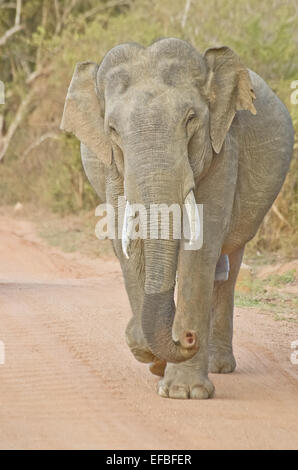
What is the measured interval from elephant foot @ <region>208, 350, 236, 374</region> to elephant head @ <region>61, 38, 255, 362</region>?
1.66 metres

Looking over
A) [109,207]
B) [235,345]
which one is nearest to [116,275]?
[235,345]

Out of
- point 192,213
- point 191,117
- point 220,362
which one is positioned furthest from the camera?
point 220,362

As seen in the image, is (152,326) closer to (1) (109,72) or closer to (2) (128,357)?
(1) (109,72)

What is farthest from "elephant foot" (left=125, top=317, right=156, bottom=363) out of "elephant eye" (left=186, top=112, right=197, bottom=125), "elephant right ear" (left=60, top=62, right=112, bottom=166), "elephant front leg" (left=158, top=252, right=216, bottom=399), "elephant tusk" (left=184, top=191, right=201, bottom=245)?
"elephant eye" (left=186, top=112, right=197, bottom=125)

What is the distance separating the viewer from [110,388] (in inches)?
262

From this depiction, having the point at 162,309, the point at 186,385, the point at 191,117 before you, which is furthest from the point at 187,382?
the point at 191,117

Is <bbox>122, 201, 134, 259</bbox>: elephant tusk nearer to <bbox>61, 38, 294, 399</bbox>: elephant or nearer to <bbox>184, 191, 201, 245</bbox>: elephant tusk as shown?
<bbox>61, 38, 294, 399</bbox>: elephant

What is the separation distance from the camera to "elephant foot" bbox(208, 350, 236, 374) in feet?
24.9

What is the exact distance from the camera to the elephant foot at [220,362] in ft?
24.9

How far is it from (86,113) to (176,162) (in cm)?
100

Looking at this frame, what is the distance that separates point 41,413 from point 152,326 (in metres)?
0.90

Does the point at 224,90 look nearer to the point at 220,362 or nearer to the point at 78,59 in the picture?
the point at 220,362

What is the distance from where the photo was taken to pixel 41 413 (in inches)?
232

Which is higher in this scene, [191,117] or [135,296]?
[191,117]
